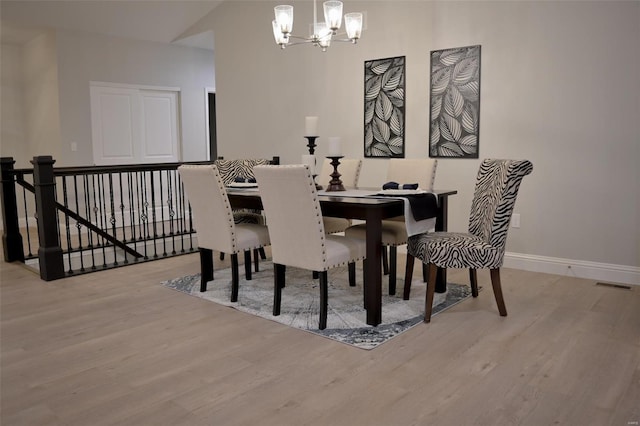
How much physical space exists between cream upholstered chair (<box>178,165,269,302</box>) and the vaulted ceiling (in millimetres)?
3636

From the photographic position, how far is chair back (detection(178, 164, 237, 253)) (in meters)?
3.40

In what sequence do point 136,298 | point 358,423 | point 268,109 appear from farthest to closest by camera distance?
1. point 268,109
2. point 136,298
3. point 358,423

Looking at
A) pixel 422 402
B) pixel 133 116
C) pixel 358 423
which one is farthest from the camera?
pixel 133 116

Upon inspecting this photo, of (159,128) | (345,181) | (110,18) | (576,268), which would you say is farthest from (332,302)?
(159,128)

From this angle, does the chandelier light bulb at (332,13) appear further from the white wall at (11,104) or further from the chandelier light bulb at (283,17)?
the white wall at (11,104)

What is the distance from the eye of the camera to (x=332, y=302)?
138 inches

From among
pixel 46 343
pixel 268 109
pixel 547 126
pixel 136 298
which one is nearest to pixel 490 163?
pixel 547 126

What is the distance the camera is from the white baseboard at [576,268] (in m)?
3.99

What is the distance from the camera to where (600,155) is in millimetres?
4023

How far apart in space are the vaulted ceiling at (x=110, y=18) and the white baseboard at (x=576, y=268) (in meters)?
4.70

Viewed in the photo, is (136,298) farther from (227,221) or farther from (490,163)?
(490,163)

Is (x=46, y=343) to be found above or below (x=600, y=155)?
below

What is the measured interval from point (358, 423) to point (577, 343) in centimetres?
145

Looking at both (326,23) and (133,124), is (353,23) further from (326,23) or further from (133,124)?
(133,124)
